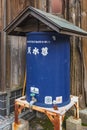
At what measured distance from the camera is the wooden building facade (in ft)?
13.4

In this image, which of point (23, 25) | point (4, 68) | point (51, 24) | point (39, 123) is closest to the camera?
point (51, 24)

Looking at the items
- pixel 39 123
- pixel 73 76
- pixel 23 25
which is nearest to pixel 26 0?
pixel 23 25

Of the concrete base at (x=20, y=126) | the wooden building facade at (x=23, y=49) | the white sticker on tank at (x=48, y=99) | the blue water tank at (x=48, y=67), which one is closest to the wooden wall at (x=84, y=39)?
the wooden building facade at (x=23, y=49)

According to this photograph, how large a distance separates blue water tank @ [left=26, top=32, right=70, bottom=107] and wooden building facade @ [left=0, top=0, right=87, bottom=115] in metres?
0.87

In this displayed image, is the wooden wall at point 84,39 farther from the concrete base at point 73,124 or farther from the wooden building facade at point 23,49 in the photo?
the concrete base at point 73,124

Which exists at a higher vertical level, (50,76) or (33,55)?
(33,55)

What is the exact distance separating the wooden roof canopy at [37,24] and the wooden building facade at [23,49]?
528 millimetres

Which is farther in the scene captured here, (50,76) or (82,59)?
(82,59)

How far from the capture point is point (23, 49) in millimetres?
4402

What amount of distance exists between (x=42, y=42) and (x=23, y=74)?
1.48 metres

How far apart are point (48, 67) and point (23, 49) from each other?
1366 millimetres

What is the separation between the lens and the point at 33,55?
10.8ft

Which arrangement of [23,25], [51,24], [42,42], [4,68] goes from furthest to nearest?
1. [4,68]
2. [23,25]
3. [42,42]
4. [51,24]

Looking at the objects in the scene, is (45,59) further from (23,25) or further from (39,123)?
(39,123)
